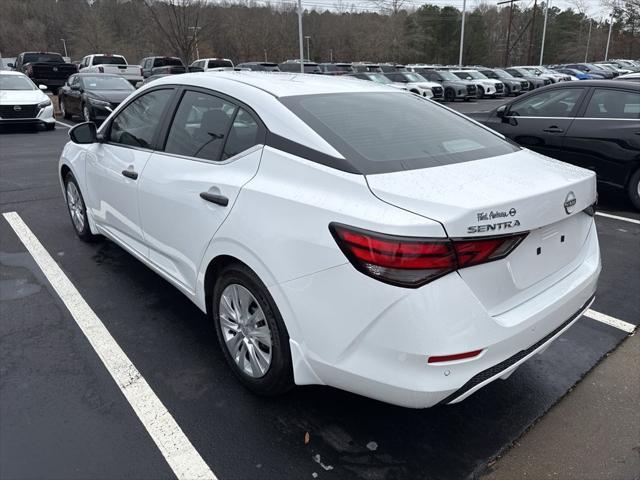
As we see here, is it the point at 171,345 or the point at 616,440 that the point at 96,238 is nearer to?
the point at 171,345

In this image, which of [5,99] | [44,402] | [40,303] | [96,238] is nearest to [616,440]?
[44,402]

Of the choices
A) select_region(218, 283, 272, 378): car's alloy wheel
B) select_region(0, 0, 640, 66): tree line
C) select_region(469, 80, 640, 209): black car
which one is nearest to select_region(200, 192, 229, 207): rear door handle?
select_region(218, 283, 272, 378): car's alloy wheel

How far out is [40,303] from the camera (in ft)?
12.6

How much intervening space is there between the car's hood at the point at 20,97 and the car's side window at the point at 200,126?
39.3ft

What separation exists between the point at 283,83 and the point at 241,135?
0.52 m

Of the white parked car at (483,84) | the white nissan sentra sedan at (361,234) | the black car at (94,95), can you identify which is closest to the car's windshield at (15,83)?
the black car at (94,95)

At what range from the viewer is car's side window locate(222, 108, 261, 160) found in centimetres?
269

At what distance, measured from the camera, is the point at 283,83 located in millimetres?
3078

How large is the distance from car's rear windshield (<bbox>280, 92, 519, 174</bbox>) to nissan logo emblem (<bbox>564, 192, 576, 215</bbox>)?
0.48 m

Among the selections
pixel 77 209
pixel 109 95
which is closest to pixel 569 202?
pixel 77 209

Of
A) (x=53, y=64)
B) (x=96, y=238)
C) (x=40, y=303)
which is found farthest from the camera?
(x=53, y=64)

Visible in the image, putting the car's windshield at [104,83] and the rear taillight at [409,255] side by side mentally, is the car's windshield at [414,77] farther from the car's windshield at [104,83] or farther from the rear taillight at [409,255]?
the rear taillight at [409,255]

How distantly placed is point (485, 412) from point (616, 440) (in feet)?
2.01

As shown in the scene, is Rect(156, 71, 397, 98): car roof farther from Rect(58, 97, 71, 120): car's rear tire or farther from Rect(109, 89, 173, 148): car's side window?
Rect(58, 97, 71, 120): car's rear tire
